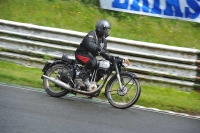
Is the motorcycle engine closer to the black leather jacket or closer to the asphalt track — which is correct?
the black leather jacket

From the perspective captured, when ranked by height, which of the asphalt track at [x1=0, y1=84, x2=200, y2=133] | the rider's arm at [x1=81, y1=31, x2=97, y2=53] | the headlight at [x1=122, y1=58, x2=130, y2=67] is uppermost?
the rider's arm at [x1=81, y1=31, x2=97, y2=53]

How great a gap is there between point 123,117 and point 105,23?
6.78 ft

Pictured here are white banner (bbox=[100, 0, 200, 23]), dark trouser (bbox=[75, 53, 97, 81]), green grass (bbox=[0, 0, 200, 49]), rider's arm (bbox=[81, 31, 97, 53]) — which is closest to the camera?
rider's arm (bbox=[81, 31, 97, 53])

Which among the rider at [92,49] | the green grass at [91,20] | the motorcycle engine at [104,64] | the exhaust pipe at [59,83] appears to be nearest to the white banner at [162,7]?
the green grass at [91,20]

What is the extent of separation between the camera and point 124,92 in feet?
28.5

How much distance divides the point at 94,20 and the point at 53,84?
4.14 metres

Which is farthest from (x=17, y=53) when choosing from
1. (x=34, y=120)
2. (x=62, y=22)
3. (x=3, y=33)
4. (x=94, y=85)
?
(x=34, y=120)

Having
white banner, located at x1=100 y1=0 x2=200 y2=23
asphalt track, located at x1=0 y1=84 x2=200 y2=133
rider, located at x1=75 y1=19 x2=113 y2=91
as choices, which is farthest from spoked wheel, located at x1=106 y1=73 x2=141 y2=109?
white banner, located at x1=100 y1=0 x2=200 y2=23

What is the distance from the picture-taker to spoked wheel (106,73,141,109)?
337 inches

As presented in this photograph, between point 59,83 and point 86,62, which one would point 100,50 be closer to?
point 86,62

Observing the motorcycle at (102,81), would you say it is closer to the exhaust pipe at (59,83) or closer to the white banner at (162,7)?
the exhaust pipe at (59,83)

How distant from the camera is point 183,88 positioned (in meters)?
10.3

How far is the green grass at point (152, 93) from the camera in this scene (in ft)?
29.7

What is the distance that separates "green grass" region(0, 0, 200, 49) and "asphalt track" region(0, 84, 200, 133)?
404cm
